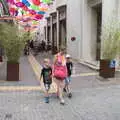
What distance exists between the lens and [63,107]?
36.8ft

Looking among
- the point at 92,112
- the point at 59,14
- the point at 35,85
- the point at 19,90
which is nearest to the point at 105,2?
the point at 35,85

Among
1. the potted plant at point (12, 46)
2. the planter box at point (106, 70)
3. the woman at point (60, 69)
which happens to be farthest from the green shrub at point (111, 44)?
the woman at point (60, 69)

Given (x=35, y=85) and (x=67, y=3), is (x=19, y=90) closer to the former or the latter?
(x=35, y=85)

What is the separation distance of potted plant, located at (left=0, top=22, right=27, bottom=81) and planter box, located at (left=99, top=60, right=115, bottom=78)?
3.51 meters

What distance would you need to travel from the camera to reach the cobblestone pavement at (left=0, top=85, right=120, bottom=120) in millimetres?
10000

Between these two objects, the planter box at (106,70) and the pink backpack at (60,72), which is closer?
the pink backpack at (60,72)

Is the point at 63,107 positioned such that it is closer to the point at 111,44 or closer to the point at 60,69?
the point at 60,69

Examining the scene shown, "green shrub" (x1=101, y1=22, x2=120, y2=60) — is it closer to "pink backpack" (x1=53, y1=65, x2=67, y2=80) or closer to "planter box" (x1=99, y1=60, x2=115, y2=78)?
"planter box" (x1=99, y1=60, x2=115, y2=78)

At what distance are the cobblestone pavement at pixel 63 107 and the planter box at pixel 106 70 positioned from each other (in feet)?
10.6

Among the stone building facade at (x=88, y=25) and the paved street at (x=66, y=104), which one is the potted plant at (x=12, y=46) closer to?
the paved street at (x=66, y=104)

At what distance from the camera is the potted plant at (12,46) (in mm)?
16516

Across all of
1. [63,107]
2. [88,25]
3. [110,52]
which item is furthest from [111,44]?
[88,25]

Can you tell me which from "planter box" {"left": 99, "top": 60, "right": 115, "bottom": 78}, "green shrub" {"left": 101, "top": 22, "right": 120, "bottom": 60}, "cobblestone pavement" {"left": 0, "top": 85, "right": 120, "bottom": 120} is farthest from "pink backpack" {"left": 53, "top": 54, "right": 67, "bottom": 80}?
"green shrub" {"left": 101, "top": 22, "right": 120, "bottom": 60}

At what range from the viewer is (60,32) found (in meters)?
41.9
